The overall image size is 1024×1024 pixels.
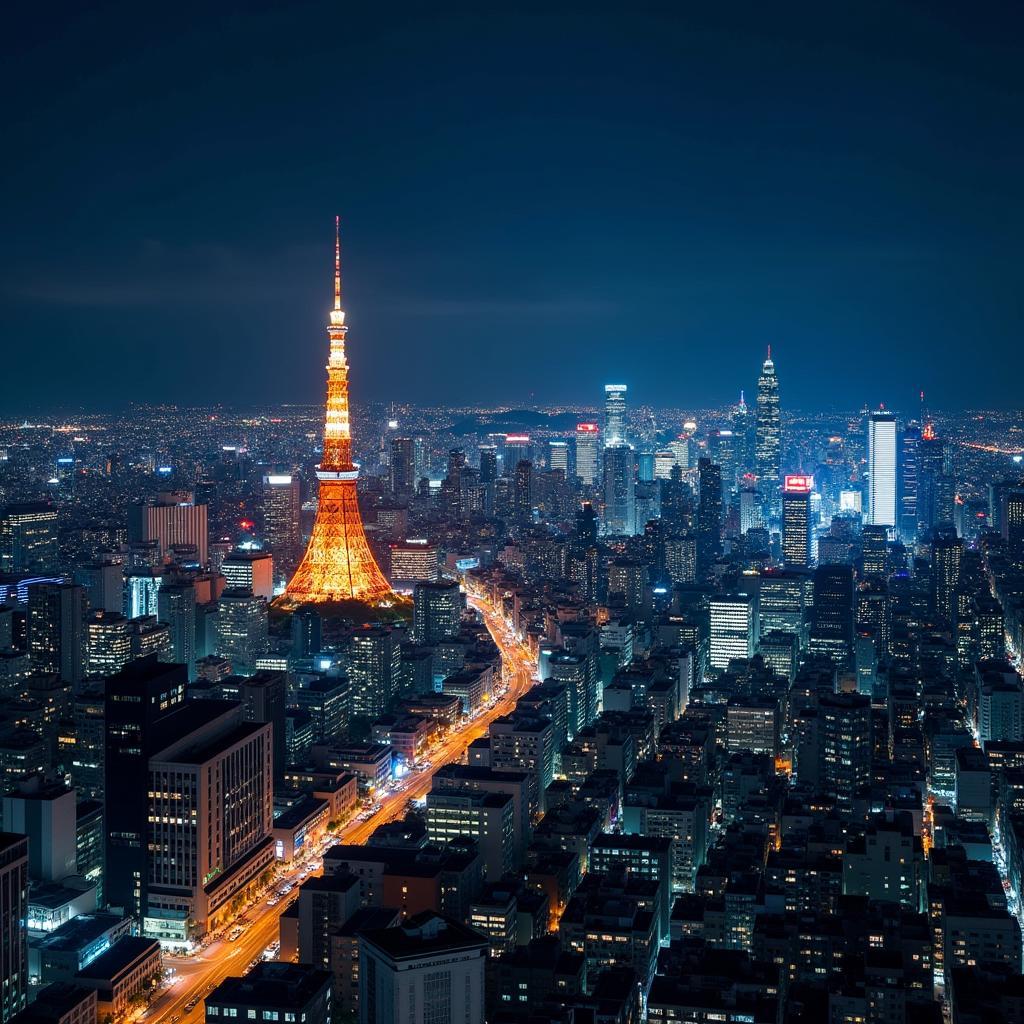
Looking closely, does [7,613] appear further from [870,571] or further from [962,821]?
[870,571]

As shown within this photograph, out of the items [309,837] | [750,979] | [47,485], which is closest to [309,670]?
[309,837]

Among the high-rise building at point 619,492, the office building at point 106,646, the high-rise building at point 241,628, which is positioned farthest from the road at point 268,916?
the high-rise building at point 619,492

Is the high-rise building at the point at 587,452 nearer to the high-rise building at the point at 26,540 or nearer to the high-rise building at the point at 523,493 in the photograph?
the high-rise building at the point at 523,493

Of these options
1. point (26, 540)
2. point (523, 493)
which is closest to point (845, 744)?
point (26, 540)

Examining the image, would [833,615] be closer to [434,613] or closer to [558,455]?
[434,613]

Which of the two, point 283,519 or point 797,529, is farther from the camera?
point 797,529

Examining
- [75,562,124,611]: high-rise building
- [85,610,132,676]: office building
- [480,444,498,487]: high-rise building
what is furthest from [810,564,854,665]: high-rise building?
[480,444,498,487]: high-rise building
